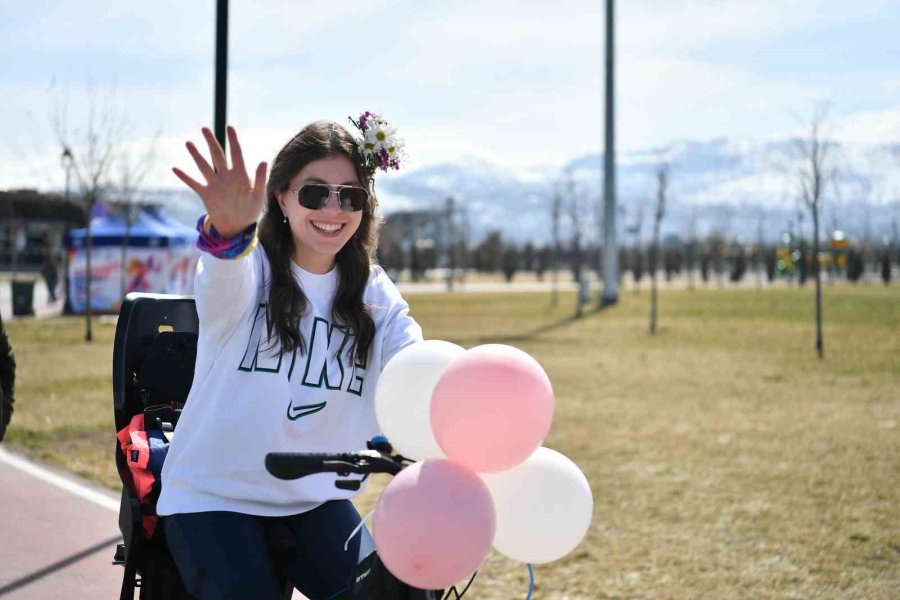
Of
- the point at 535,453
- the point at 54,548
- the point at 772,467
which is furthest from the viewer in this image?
the point at 772,467

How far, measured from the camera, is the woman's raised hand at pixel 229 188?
2322 mm

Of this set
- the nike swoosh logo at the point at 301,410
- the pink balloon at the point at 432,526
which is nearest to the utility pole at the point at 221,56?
the nike swoosh logo at the point at 301,410

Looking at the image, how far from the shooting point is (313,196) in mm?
2781

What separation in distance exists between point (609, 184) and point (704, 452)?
28.8 metres

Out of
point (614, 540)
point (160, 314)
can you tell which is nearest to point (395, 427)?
point (160, 314)

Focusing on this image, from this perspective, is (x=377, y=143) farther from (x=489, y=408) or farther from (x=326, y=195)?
(x=489, y=408)

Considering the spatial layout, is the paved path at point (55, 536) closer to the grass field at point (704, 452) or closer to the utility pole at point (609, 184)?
the grass field at point (704, 452)

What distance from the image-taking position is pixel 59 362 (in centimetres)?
1622

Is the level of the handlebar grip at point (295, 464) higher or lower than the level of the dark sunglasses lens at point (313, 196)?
lower

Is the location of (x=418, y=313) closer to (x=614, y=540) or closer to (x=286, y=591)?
(x=614, y=540)

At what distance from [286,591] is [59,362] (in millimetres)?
14358

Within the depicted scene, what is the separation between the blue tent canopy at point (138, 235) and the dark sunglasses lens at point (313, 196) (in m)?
25.3

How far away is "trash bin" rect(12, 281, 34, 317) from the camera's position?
90.6 feet

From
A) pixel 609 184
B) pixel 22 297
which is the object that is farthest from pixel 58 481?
pixel 609 184
